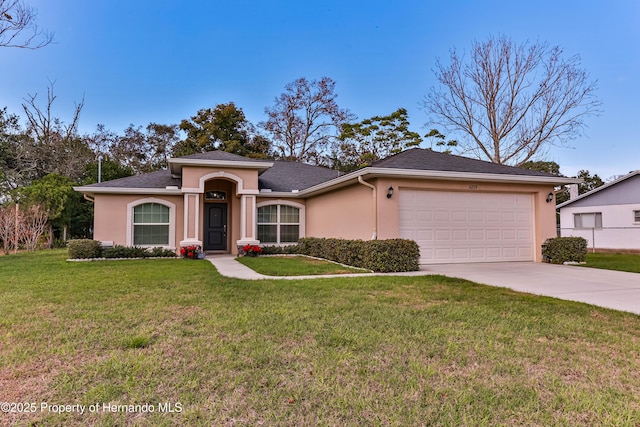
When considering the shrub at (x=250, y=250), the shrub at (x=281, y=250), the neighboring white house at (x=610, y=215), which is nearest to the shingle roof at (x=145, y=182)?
the shrub at (x=250, y=250)

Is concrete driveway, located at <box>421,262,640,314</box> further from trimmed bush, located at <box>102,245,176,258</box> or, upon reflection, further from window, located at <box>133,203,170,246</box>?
window, located at <box>133,203,170,246</box>

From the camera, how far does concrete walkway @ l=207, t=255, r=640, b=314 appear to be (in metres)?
5.46

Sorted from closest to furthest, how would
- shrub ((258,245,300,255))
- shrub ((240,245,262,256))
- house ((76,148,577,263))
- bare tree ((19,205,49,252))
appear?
house ((76,148,577,263)) → shrub ((240,245,262,256)) → shrub ((258,245,300,255)) → bare tree ((19,205,49,252))

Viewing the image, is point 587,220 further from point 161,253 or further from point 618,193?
point 161,253

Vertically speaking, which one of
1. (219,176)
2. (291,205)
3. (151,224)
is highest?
(219,176)

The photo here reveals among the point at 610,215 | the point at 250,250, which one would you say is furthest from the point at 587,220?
the point at 250,250

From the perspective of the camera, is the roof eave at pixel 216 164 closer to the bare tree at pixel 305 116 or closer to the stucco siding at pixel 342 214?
the stucco siding at pixel 342 214

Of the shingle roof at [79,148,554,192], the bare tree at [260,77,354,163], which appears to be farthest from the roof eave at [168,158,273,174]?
the bare tree at [260,77,354,163]

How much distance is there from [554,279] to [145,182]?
42.8 feet

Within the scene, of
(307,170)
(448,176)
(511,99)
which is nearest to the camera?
(448,176)

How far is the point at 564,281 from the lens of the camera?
23.1ft

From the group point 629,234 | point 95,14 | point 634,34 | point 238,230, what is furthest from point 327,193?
point 629,234

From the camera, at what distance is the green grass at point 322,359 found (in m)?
2.22

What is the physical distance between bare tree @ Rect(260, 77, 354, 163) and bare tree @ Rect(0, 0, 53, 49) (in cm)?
1914
